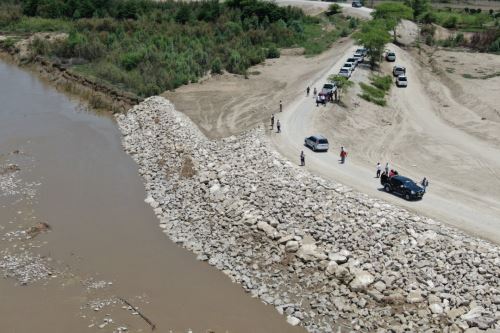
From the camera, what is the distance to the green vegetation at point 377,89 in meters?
60.9

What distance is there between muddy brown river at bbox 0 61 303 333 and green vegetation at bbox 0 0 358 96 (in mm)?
20501

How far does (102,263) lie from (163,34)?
65725 mm

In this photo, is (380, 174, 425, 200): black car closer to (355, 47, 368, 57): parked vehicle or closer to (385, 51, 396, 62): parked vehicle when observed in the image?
(355, 47, 368, 57): parked vehicle

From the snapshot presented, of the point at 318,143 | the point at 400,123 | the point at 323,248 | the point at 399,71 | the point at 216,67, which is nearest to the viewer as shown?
the point at 323,248

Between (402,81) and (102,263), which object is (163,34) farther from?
(102,263)

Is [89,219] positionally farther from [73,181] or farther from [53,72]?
[53,72]

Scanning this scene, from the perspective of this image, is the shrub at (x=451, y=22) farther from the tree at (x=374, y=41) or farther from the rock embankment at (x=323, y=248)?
the rock embankment at (x=323, y=248)

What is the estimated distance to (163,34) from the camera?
9138 cm

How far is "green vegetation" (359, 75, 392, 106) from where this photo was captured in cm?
6095

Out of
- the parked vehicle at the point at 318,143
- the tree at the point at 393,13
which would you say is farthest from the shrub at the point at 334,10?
the parked vehicle at the point at 318,143

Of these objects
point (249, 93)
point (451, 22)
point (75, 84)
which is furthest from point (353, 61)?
point (451, 22)

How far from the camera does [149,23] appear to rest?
10081 centimetres

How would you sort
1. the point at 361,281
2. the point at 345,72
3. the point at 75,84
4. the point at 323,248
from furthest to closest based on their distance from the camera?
1. the point at 75,84
2. the point at 345,72
3. the point at 323,248
4. the point at 361,281

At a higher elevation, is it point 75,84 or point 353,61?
point 353,61
